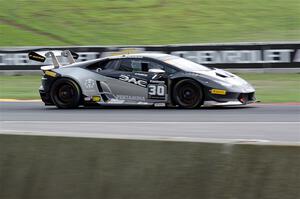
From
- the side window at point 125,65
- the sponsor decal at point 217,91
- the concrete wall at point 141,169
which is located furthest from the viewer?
the side window at point 125,65

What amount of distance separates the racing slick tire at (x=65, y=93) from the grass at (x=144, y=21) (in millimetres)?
15683

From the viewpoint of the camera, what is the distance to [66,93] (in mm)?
14391

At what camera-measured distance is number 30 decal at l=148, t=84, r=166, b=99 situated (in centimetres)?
1345

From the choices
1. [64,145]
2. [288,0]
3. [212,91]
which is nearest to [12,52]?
[212,91]

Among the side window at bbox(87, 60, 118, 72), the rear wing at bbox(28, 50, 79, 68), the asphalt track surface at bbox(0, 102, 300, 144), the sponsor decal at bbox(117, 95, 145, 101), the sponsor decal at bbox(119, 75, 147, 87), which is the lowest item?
the asphalt track surface at bbox(0, 102, 300, 144)

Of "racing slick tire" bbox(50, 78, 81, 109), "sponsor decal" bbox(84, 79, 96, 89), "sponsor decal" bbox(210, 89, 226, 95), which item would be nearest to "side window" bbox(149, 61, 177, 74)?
"sponsor decal" bbox(210, 89, 226, 95)

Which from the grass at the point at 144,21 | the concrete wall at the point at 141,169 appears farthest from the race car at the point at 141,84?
the grass at the point at 144,21

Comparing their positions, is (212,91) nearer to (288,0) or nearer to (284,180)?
(284,180)

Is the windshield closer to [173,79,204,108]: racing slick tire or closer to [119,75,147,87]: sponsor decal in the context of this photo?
[173,79,204,108]: racing slick tire

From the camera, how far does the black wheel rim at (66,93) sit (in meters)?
14.3

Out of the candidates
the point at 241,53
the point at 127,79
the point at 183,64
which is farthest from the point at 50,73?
the point at 241,53

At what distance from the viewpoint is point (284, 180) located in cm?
424

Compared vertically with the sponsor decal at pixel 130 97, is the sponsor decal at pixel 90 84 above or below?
above

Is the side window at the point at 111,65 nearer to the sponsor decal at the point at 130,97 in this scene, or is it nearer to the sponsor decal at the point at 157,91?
the sponsor decal at the point at 130,97
